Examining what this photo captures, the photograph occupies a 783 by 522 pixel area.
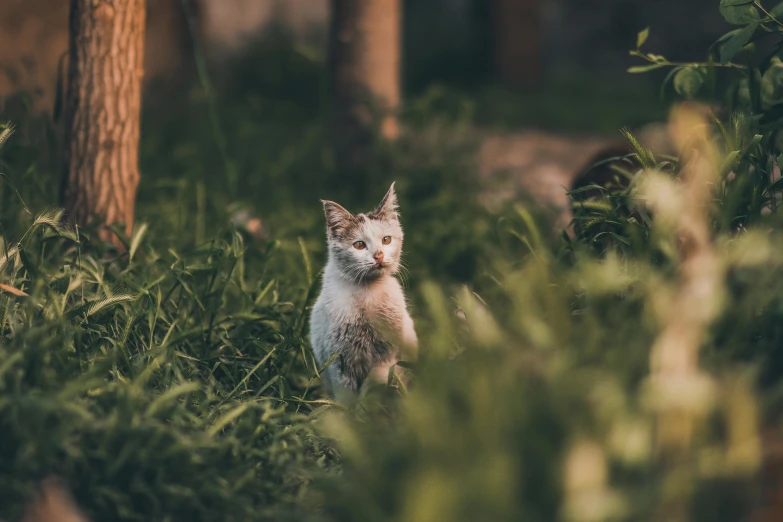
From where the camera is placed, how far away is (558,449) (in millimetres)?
1599

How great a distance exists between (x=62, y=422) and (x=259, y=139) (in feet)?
12.1

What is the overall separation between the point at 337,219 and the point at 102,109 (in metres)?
1.05

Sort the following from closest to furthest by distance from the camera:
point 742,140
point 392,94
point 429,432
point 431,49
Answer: point 429,432
point 742,140
point 392,94
point 431,49

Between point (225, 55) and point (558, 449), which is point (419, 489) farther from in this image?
point (225, 55)

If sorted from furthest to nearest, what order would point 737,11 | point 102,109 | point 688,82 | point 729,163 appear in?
point 102,109 < point 688,82 < point 737,11 < point 729,163

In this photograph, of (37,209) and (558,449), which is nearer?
(558,449)

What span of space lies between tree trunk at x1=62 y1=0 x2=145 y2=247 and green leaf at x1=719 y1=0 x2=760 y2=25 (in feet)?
6.93

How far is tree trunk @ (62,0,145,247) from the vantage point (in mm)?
3174

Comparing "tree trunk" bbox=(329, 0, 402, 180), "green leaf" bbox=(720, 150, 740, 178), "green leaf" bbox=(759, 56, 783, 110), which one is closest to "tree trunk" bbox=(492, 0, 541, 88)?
"tree trunk" bbox=(329, 0, 402, 180)

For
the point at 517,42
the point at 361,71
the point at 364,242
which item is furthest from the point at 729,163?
the point at 517,42

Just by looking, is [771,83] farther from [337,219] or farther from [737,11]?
[337,219]

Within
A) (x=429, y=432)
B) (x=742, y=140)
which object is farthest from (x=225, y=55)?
(x=429, y=432)

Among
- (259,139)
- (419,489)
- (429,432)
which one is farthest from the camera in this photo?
(259,139)

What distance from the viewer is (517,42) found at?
8805 mm
